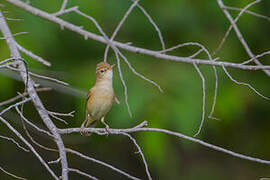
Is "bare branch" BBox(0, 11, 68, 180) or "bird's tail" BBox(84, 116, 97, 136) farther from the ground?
"bare branch" BBox(0, 11, 68, 180)

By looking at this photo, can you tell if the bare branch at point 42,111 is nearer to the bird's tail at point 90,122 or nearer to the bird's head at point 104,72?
the bird's head at point 104,72

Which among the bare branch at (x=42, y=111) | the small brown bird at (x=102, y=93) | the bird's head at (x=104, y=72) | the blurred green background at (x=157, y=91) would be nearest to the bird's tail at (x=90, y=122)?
the blurred green background at (x=157, y=91)

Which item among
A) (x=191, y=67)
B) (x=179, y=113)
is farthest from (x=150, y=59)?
(x=179, y=113)

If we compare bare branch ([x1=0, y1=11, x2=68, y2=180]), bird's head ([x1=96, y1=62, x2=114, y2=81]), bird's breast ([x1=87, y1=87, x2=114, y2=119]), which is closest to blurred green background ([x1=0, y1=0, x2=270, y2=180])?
bird's breast ([x1=87, y1=87, x2=114, y2=119])

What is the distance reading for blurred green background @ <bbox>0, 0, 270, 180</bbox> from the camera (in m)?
5.25

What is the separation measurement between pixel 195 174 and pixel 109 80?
2.65 metres

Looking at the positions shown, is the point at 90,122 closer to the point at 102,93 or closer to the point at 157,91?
the point at 102,93

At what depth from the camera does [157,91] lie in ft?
17.0

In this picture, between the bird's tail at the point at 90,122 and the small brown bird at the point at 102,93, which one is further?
the bird's tail at the point at 90,122

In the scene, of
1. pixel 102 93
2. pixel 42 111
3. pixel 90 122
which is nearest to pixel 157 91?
pixel 102 93

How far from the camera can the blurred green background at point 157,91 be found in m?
5.25

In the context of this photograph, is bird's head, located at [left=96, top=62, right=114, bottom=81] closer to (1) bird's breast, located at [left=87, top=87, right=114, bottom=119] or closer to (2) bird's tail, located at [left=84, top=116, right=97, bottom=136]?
(1) bird's breast, located at [left=87, top=87, right=114, bottom=119]

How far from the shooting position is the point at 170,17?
584 cm

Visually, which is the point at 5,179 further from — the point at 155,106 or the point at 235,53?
the point at 235,53
